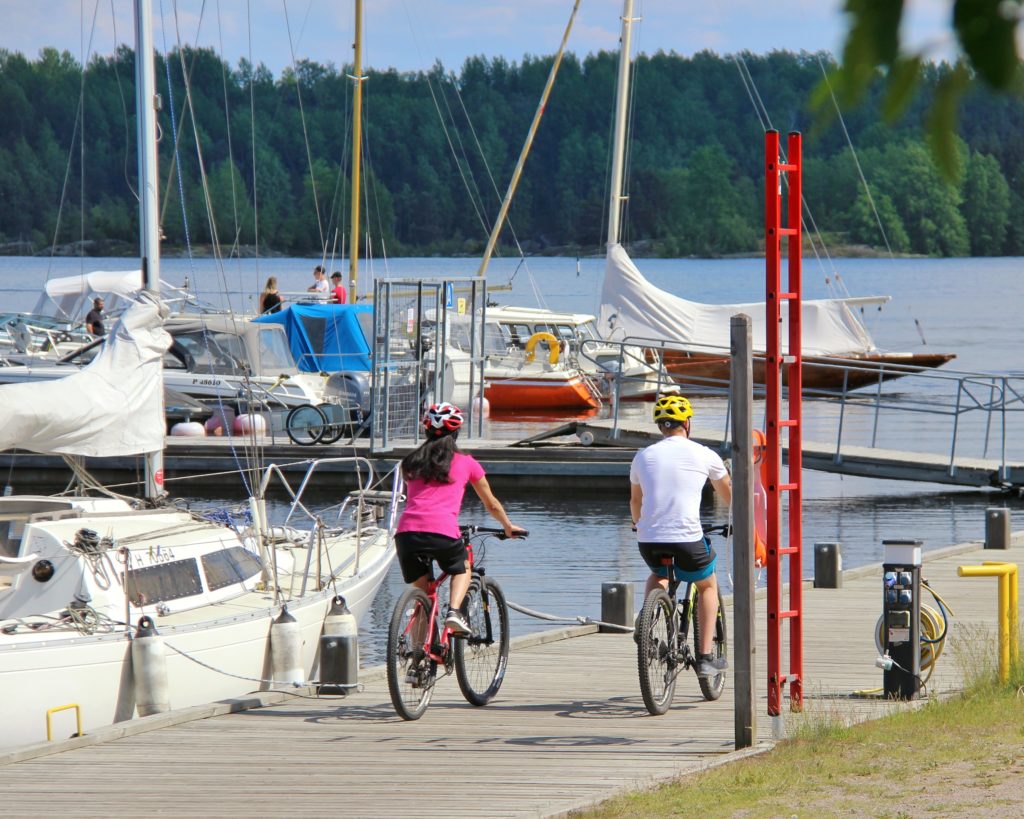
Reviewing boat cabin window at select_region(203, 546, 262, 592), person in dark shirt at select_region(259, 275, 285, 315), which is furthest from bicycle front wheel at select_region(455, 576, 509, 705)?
person in dark shirt at select_region(259, 275, 285, 315)

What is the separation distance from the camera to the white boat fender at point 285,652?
1014 centimetres

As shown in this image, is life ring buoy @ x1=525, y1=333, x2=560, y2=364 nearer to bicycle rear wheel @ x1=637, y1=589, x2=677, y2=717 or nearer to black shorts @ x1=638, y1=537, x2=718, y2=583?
bicycle rear wheel @ x1=637, y1=589, x2=677, y2=717

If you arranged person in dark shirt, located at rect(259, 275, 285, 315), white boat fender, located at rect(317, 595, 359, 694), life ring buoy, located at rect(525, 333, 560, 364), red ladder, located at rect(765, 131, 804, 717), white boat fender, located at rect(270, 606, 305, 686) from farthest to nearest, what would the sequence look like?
life ring buoy, located at rect(525, 333, 560, 364)
person in dark shirt, located at rect(259, 275, 285, 315)
white boat fender, located at rect(270, 606, 305, 686)
white boat fender, located at rect(317, 595, 359, 694)
red ladder, located at rect(765, 131, 804, 717)

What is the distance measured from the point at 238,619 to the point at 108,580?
94 cm

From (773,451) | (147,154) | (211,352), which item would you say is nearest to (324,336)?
(211,352)

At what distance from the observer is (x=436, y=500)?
8000 millimetres

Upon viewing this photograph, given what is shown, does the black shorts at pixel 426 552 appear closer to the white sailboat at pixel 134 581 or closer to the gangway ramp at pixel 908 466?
the white sailboat at pixel 134 581

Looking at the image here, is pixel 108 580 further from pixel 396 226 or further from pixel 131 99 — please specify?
pixel 396 226

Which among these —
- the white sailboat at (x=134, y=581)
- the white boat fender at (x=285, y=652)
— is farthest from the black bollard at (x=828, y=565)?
the white boat fender at (x=285, y=652)

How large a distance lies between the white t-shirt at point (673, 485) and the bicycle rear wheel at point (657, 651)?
32cm

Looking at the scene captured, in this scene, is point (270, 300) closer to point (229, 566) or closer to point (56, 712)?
point (229, 566)

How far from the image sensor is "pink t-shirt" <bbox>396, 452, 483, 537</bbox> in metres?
7.97

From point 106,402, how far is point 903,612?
6.52m

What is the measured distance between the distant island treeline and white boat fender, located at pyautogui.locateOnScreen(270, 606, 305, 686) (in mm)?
5691
